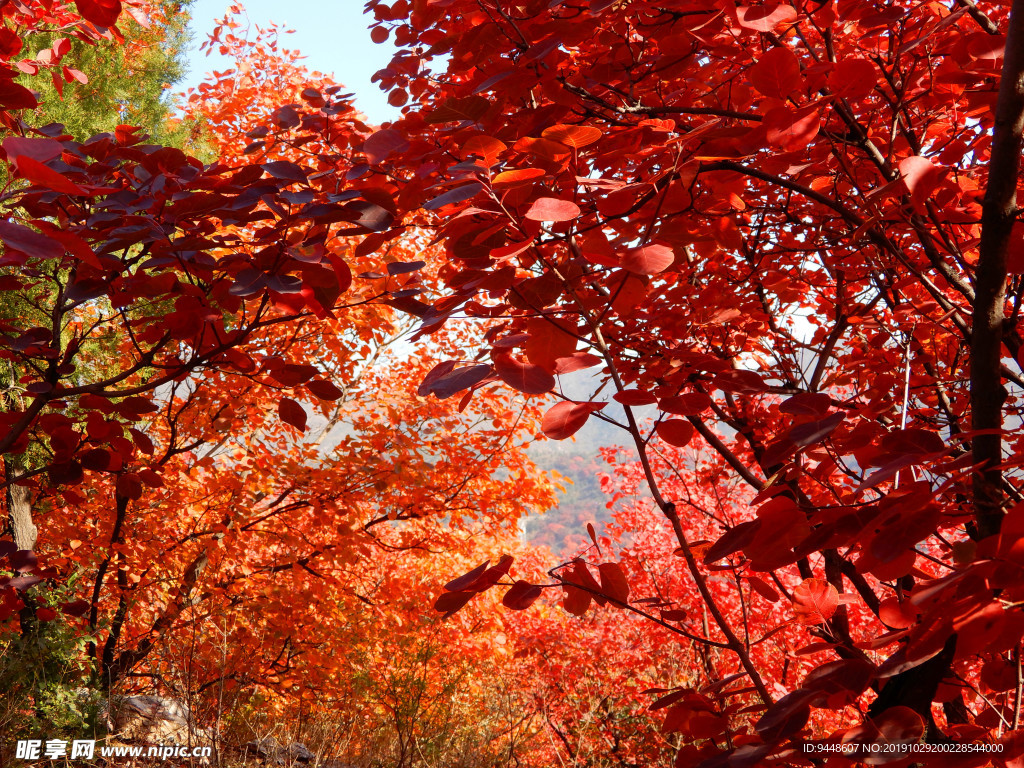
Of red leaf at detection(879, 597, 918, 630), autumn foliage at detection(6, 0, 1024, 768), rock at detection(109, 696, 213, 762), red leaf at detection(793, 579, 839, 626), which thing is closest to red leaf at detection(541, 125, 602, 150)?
autumn foliage at detection(6, 0, 1024, 768)

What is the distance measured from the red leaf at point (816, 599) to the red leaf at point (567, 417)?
63 cm

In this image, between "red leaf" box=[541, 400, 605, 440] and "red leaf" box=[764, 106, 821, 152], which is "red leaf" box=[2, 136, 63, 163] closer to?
"red leaf" box=[541, 400, 605, 440]

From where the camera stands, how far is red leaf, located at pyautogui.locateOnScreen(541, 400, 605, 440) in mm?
847

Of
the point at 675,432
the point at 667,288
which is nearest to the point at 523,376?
the point at 675,432

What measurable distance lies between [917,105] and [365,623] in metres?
5.42

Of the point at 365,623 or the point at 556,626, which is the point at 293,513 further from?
the point at 556,626

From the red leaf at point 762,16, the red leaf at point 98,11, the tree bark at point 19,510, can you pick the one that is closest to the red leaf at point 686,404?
the red leaf at point 762,16

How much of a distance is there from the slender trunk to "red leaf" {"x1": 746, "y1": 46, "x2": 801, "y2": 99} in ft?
1.03

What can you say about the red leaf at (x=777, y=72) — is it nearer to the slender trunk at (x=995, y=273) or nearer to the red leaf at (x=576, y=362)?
the slender trunk at (x=995, y=273)

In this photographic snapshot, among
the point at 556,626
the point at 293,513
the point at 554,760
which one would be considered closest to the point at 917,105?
the point at 293,513

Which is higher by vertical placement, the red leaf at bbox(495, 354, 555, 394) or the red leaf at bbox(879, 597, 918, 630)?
the red leaf at bbox(495, 354, 555, 394)

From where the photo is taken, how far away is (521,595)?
923 millimetres

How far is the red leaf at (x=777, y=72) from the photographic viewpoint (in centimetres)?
93

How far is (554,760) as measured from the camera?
6.01 meters
